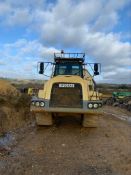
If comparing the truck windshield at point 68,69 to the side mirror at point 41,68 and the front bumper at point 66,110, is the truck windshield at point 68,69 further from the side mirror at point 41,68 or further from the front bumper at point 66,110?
the front bumper at point 66,110

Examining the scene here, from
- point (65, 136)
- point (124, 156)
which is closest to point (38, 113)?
point (65, 136)

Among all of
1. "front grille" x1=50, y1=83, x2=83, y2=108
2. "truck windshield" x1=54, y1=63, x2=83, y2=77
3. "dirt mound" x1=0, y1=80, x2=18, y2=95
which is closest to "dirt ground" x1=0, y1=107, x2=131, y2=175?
"front grille" x1=50, y1=83, x2=83, y2=108

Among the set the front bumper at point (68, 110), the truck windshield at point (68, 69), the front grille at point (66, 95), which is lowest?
the front bumper at point (68, 110)

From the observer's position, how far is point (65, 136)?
11875 millimetres

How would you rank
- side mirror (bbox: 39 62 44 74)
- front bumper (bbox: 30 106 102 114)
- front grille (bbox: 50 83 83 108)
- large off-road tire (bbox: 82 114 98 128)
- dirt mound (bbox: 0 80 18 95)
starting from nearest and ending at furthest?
front bumper (bbox: 30 106 102 114) < front grille (bbox: 50 83 83 108) < large off-road tire (bbox: 82 114 98 128) < side mirror (bbox: 39 62 44 74) < dirt mound (bbox: 0 80 18 95)

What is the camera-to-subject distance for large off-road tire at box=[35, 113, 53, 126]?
1305 centimetres

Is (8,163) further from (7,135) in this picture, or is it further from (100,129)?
(100,129)

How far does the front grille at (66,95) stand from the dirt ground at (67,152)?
1.04 meters

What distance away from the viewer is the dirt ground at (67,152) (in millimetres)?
7629

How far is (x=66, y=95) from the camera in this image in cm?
1280

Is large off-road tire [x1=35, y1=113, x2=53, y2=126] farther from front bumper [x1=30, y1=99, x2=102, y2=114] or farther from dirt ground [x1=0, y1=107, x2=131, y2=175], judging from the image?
front bumper [x1=30, y1=99, x2=102, y2=114]

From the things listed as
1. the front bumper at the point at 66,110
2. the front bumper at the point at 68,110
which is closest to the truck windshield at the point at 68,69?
the front bumper at the point at 66,110

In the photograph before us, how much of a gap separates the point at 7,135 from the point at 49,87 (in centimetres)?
232

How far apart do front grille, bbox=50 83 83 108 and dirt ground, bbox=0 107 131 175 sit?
1036 mm
